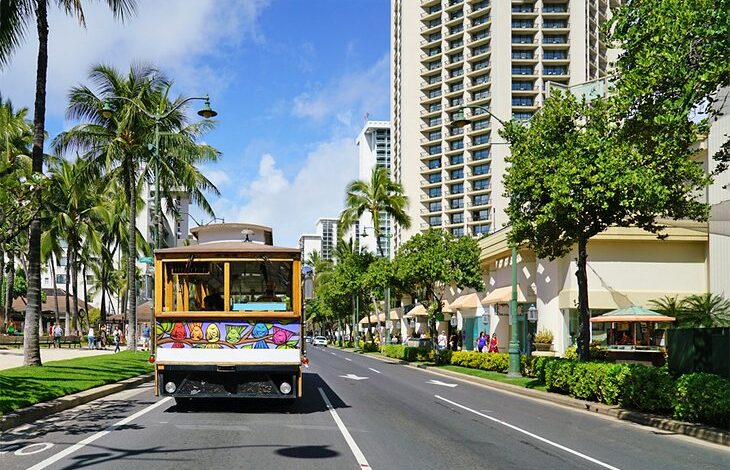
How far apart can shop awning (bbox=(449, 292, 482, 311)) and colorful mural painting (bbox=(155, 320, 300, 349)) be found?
111ft

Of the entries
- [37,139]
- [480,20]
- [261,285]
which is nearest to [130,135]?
[37,139]

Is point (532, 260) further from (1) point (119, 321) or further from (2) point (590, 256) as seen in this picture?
(1) point (119, 321)

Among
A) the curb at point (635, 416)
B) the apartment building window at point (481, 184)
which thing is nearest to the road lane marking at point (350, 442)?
the curb at point (635, 416)

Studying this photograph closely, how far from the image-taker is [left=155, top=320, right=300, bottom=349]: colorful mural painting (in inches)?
521

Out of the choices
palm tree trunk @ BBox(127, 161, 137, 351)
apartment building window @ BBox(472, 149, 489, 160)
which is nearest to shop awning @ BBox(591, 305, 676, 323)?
palm tree trunk @ BBox(127, 161, 137, 351)

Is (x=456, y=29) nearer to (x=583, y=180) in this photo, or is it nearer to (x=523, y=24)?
(x=523, y=24)

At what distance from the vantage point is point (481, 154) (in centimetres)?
9569

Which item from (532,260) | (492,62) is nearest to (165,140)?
(532,260)

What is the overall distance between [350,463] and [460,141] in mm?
91133

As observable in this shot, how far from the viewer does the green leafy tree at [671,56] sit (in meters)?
10.7

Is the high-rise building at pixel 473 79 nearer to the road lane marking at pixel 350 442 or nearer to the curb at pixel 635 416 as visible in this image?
the curb at pixel 635 416

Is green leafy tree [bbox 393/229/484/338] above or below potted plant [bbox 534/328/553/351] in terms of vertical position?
above

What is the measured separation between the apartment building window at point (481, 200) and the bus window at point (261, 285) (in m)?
81.2

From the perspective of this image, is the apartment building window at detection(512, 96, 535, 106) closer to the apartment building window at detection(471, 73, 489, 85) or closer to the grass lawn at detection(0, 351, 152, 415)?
the apartment building window at detection(471, 73, 489, 85)
